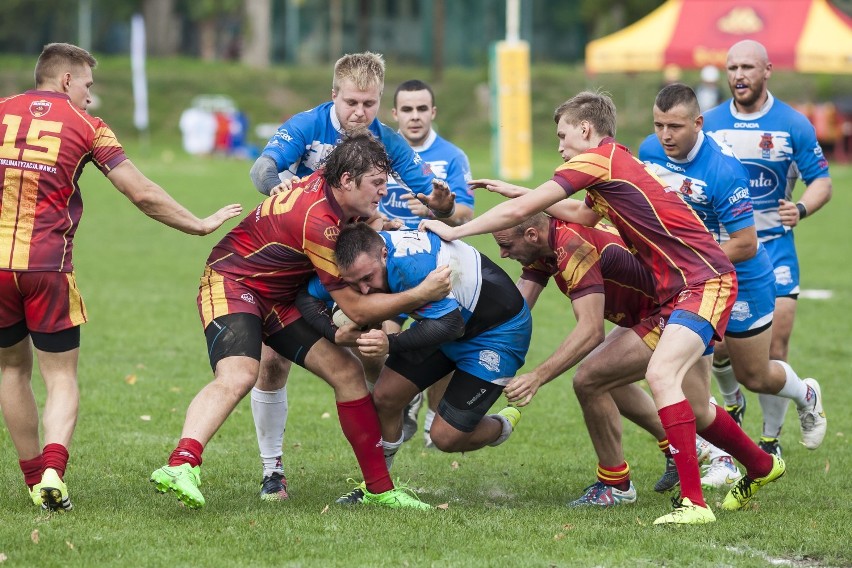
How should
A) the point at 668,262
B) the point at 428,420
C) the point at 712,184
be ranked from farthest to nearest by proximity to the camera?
the point at 428,420
the point at 712,184
the point at 668,262

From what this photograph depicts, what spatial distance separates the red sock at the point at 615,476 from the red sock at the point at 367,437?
1174 mm

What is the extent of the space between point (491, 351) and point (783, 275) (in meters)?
2.82

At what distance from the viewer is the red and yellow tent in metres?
28.3

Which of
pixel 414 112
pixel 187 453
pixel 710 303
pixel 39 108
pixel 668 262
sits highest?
pixel 39 108

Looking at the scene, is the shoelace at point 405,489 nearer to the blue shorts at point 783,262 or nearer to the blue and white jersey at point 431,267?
the blue and white jersey at point 431,267

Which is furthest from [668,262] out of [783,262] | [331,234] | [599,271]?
[783,262]

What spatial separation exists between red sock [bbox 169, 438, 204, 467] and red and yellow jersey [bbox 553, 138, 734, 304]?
7.19ft

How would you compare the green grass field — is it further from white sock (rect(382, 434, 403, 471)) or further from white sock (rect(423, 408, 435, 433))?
white sock (rect(382, 434, 403, 471))

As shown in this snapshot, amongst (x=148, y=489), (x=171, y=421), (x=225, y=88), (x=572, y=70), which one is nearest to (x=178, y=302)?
(x=171, y=421)

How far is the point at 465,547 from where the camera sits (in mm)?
5570

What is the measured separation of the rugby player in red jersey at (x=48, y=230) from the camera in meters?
6.08

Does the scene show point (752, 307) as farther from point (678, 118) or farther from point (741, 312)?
point (678, 118)

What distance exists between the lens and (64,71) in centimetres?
635

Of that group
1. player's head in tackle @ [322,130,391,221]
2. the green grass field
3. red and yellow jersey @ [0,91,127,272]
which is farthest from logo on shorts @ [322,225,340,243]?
the green grass field
